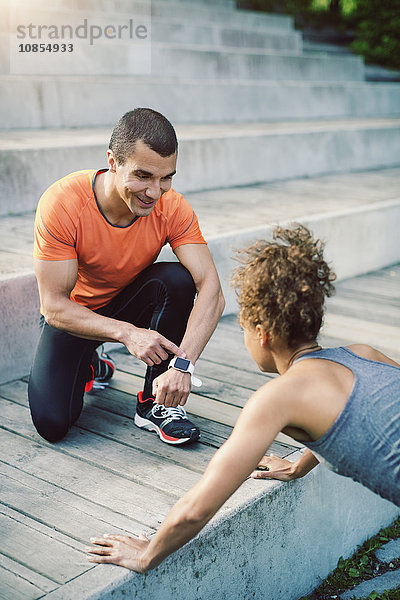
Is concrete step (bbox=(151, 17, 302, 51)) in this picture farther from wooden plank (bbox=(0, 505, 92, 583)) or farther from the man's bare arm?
wooden plank (bbox=(0, 505, 92, 583))

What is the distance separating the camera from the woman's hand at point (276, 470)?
2225 millimetres

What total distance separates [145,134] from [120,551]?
1.26 m

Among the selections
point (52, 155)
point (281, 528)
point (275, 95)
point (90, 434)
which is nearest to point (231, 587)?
point (281, 528)

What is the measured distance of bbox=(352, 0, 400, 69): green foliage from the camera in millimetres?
10883

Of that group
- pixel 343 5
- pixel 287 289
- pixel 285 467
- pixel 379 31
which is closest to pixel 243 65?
pixel 343 5

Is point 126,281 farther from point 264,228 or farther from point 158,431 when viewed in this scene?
point 264,228

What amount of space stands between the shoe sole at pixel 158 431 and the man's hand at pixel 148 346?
30 centimetres

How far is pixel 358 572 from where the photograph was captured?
249cm

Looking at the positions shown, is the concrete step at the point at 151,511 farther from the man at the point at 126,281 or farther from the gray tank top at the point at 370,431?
the gray tank top at the point at 370,431

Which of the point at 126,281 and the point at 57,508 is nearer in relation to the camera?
the point at 57,508

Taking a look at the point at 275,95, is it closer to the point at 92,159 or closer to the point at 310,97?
the point at 310,97

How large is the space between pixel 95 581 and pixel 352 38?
11.7 m

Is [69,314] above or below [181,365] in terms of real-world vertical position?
above

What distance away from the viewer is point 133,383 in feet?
9.83
